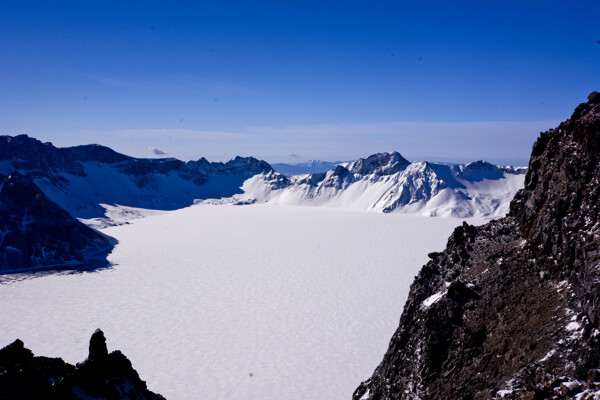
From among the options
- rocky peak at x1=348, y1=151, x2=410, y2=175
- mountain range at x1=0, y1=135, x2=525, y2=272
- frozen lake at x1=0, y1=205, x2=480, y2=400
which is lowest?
frozen lake at x1=0, y1=205, x2=480, y2=400

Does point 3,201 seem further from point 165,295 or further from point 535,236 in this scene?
point 535,236

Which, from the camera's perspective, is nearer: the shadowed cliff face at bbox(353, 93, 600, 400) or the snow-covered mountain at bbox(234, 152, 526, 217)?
the shadowed cliff face at bbox(353, 93, 600, 400)

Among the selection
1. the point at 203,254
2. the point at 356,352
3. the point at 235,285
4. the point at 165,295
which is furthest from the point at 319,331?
the point at 203,254

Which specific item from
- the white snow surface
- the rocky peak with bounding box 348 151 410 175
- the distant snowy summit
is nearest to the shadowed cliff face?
the white snow surface

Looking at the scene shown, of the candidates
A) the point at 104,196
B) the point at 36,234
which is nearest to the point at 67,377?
the point at 36,234

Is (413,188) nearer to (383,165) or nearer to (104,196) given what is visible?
(383,165)

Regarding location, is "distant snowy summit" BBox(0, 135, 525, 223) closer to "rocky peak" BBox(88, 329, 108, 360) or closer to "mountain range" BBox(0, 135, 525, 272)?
"mountain range" BBox(0, 135, 525, 272)
